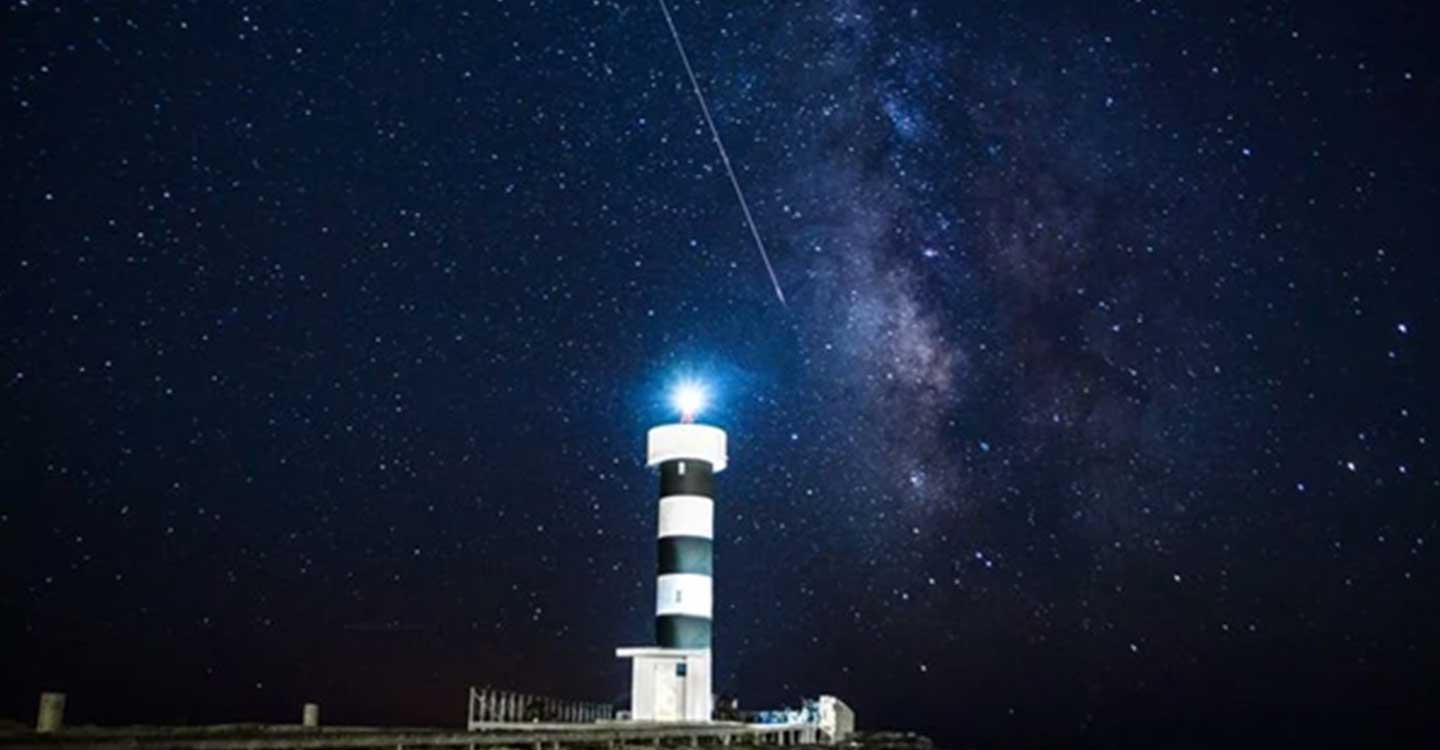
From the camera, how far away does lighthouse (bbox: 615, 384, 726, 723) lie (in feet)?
122

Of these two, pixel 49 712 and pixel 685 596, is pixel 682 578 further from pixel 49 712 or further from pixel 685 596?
pixel 49 712

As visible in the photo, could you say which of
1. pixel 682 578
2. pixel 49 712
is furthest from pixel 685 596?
pixel 49 712

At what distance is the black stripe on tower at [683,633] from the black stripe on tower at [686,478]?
3919mm

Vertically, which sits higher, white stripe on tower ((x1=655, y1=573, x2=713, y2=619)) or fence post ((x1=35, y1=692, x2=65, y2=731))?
white stripe on tower ((x1=655, y1=573, x2=713, y2=619))

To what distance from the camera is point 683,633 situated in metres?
37.8

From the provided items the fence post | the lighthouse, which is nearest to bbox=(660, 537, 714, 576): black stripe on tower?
the lighthouse

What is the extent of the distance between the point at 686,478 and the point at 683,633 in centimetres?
479

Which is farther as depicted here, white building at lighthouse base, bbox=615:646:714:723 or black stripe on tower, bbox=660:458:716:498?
black stripe on tower, bbox=660:458:716:498

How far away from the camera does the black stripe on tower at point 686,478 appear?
1564 inches

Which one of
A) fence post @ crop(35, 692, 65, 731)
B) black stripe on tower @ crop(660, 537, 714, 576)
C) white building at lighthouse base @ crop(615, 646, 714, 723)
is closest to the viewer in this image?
fence post @ crop(35, 692, 65, 731)

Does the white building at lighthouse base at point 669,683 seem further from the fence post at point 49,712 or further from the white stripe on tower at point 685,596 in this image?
the fence post at point 49,712

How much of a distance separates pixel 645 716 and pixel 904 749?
9.24 meters

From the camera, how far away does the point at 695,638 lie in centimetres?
3788

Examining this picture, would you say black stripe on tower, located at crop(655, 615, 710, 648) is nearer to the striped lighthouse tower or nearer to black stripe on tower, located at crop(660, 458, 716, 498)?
the striped lighthouse tower
